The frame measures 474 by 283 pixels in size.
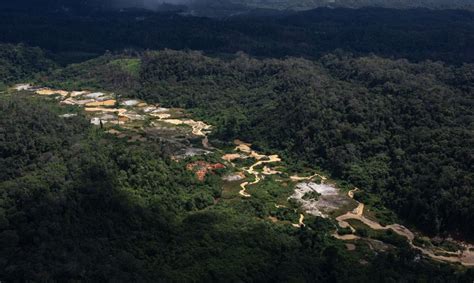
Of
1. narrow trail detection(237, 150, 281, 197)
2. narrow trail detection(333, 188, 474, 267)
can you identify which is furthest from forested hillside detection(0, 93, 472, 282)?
narrow trail detection(237, 150, 281, 197)

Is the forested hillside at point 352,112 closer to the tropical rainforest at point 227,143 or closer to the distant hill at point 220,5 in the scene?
the tropical rainforest at point 227,143

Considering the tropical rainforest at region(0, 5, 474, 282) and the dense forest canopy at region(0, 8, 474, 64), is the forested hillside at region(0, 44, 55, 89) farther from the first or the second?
the dense forest canopy at region(0, 8, 474, 64)

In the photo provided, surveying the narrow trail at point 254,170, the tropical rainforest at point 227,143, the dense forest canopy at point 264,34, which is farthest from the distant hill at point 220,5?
the narrow trail at point 254,170

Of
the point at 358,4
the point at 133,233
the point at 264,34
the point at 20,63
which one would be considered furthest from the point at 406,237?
the point at 358,4

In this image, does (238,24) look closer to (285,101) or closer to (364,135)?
(285,101)

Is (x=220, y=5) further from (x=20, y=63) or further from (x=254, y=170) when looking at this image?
(x=254, y=170)

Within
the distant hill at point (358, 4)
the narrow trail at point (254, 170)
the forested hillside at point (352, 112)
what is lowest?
the narrow trail at point (254, 170)
